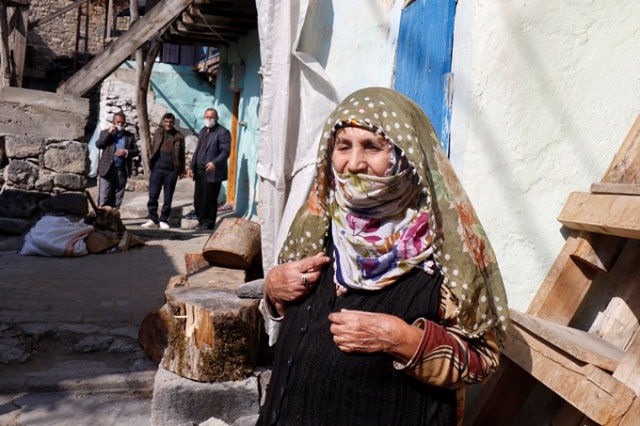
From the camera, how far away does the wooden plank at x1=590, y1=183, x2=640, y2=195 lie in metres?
1.99

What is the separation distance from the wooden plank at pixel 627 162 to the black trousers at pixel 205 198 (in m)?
7.62

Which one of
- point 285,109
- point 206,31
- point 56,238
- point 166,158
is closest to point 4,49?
point 56,238

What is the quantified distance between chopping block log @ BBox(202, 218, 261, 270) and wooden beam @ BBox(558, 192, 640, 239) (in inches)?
99.8

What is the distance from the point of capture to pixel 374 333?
5.27 feet

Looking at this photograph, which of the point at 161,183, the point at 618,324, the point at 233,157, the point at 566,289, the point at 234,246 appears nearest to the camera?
the point at 618,324

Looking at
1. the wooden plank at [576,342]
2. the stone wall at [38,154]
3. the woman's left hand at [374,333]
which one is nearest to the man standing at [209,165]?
the stone wall at [38,154]

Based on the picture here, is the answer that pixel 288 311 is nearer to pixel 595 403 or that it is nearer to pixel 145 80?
pixel 595 403

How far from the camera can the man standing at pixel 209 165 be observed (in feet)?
30.9

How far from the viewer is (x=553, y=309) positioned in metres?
2.29

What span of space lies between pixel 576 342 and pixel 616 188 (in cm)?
54

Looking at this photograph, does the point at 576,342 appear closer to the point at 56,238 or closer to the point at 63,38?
the point at 56,238

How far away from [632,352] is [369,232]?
2.72 feet

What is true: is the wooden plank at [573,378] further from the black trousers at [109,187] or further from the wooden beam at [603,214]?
the black trousers at [109,187]

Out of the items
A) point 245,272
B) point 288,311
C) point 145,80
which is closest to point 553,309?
point 288,311
